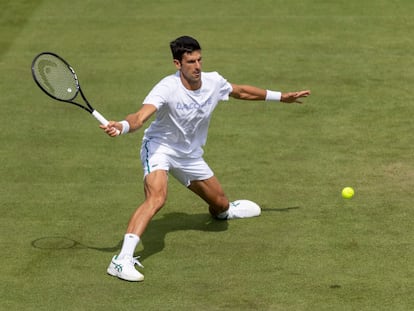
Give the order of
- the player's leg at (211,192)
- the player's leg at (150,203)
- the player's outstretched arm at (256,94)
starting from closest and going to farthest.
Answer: the player's leg at (150,203) < the player's leg at (211,192) < the player's outstretched arm at (256,94)

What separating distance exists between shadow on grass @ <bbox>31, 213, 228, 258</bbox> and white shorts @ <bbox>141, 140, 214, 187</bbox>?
594 millimetres

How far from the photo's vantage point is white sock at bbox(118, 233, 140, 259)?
39.7ft

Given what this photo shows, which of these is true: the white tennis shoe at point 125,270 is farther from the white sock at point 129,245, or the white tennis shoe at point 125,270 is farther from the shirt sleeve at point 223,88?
the shirt sleeve at point 223,88

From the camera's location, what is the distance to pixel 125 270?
39.2 ft

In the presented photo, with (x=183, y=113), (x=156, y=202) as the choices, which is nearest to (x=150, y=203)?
(x=156, y=202)

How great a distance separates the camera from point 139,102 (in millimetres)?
17953

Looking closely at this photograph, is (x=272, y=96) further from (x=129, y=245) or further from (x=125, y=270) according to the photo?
(x=125, y=270)

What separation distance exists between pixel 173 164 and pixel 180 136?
0.36 m

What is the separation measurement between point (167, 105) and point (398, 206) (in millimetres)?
3472

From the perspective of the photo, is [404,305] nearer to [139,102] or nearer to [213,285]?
[213,285]

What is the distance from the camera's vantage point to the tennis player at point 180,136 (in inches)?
488

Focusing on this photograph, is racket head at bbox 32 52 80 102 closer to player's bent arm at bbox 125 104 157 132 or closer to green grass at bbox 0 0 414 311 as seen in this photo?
player's bent arm at bbox 125 104 157 132

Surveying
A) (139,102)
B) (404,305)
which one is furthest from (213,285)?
(139,102)

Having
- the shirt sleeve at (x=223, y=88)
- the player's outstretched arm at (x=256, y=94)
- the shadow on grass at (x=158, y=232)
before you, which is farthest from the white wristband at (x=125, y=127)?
the player's outstretched arm at (x=256, y=94)
